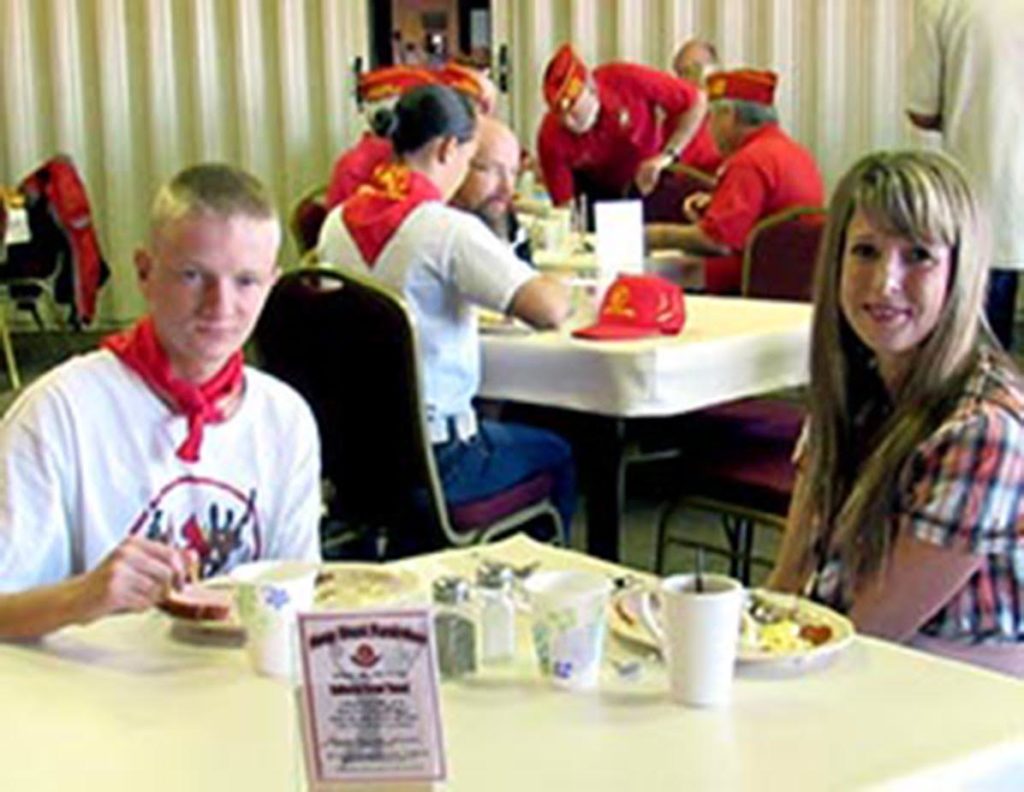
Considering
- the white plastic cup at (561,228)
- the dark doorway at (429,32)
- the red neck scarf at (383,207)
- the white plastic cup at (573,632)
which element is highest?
the dark doorway at (429,32)

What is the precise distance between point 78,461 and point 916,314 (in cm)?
93

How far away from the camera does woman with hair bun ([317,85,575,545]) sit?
3.02 m

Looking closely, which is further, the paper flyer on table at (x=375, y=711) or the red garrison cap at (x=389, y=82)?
the red garrison cap at (x=389, y=82)

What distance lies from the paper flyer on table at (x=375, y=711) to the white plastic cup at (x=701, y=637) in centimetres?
31

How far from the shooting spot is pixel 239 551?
6.11ft

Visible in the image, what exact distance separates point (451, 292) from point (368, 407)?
1.10 feet

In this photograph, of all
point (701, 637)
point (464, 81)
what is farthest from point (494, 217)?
point (701, 637)

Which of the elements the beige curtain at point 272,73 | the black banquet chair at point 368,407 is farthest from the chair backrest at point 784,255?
the beige curtain at point 272,73

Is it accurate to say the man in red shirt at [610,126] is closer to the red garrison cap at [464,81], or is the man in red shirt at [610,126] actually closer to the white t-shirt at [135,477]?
Answer: the red garrison cap at [464,81]

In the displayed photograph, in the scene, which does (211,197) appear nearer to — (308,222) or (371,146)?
(371,146)

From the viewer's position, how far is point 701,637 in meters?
1.29

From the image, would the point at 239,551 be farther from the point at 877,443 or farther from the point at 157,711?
the point at 877,443

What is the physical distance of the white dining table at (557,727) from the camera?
118cm

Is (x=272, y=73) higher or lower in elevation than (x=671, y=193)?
higher
